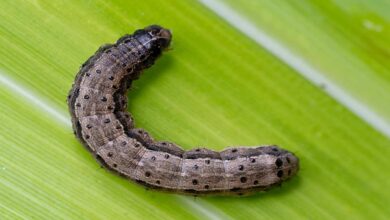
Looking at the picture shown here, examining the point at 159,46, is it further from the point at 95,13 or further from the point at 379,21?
the point at 379,21

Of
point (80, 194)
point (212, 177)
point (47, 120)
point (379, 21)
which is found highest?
point (379, 21)

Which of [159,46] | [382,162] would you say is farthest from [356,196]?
[159,46]

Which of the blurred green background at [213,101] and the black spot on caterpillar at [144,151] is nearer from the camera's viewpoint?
the blurred green background at [213,101]

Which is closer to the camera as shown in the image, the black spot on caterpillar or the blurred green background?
the blurred green background
